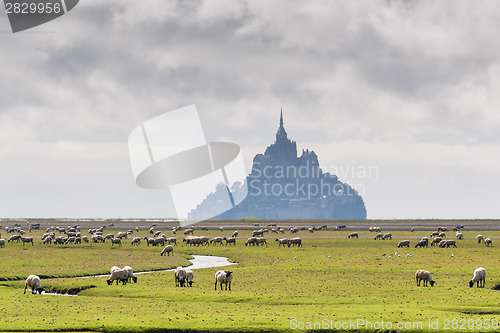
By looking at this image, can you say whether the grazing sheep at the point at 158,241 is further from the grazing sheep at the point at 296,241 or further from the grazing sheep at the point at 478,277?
the grazing sheep at the point at 478,277

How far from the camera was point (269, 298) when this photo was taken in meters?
37.9

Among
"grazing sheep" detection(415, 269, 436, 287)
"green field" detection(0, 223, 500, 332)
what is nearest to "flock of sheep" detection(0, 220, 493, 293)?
"grazing sheep" detection(415, 269, 436, 287)

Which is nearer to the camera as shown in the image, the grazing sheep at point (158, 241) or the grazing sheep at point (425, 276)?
the grazing sheep at point (425, 276)

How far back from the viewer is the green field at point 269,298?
2942 centimetres

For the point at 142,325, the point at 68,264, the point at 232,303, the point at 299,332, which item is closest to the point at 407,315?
the point at 299,332

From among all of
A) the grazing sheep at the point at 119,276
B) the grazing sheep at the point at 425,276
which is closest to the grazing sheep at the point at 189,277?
the grazing sheep at the point at 119,276

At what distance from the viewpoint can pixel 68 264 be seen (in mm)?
62969

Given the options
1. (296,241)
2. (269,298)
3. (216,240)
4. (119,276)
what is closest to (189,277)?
(119,276)

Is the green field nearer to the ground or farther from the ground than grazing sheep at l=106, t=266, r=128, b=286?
nearer to the ground

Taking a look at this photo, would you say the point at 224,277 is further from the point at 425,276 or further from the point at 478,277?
the point at 478,277

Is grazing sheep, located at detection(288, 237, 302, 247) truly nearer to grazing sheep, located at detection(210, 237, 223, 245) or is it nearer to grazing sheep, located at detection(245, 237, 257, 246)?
grazing sheep, located at detection(245, 237, 257, 246)

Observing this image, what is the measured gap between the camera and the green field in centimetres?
2942

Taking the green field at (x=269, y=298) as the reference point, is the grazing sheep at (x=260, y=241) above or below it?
above

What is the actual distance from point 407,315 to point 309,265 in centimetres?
2880
